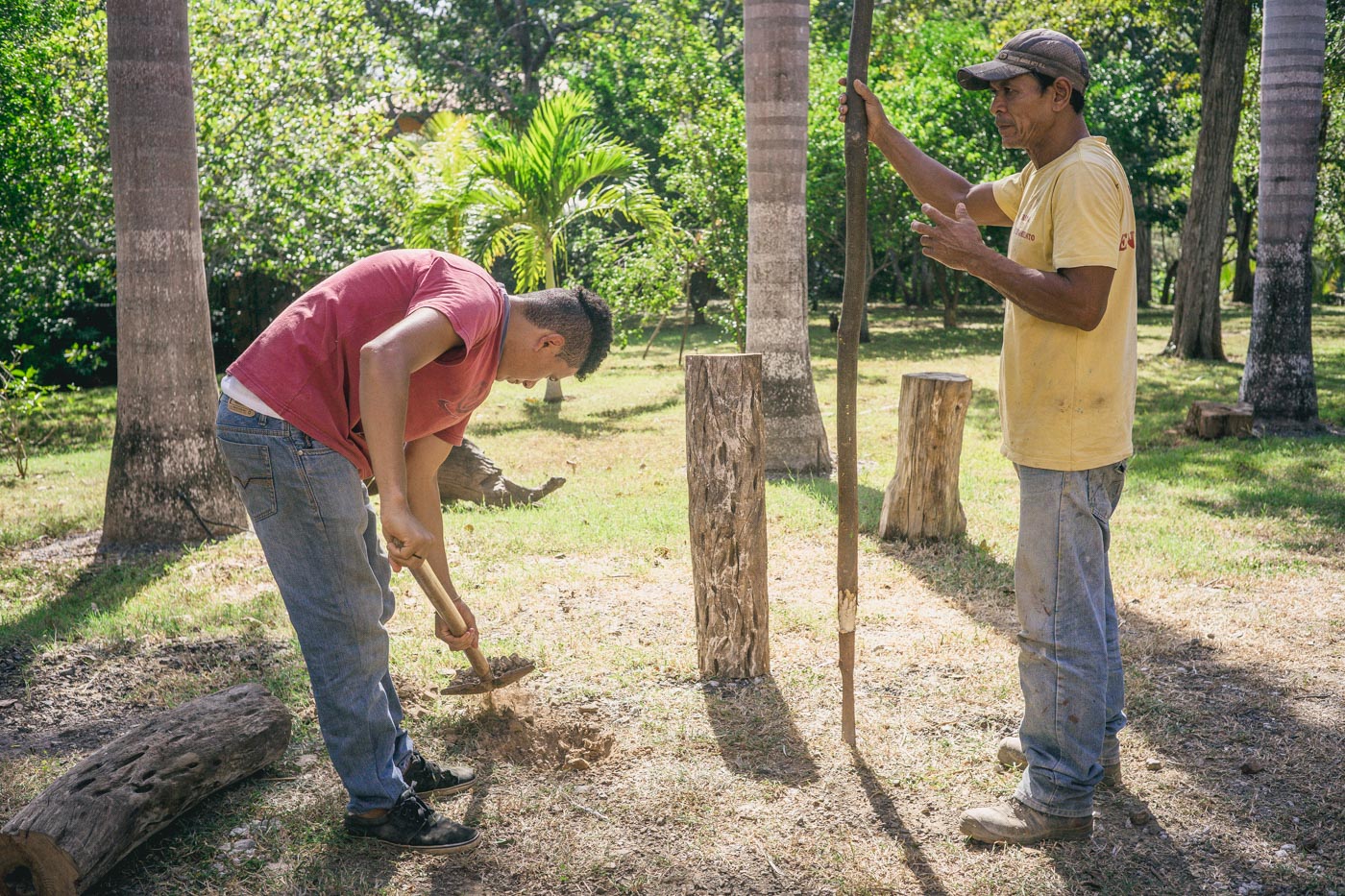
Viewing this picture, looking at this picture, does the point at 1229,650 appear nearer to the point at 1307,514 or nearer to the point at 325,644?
the point at 1307,514

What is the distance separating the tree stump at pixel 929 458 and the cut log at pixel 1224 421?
14.0 ft

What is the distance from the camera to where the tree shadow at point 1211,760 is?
3182 mm

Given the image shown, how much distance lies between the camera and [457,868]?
3.23 m

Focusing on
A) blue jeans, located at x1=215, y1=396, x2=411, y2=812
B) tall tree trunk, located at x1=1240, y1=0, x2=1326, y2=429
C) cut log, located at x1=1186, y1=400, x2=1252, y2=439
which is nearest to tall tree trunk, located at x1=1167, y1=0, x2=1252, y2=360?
tall tree trunk, located at x1=1240, y1=0, x2=1326, y2=429

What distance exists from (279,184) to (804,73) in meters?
6.28

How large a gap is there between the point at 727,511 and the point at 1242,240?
2659 cm

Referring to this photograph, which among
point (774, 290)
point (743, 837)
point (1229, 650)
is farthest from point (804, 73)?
point (743, 837)

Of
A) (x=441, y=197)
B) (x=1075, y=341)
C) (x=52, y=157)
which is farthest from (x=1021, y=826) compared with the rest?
(x=52, y=157)

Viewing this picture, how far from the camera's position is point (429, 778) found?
3654mm

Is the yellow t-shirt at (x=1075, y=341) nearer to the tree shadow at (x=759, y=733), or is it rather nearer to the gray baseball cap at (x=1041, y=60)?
the gray baseball cap at (x=1041, y=60)

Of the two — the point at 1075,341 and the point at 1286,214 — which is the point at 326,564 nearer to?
the point at 1075,341

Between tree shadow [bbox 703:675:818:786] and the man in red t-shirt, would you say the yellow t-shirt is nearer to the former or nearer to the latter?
the man in red t-shirt

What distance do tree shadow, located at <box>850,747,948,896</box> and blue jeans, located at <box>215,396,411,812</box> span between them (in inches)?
62.1

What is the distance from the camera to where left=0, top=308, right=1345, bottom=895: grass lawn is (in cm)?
323
